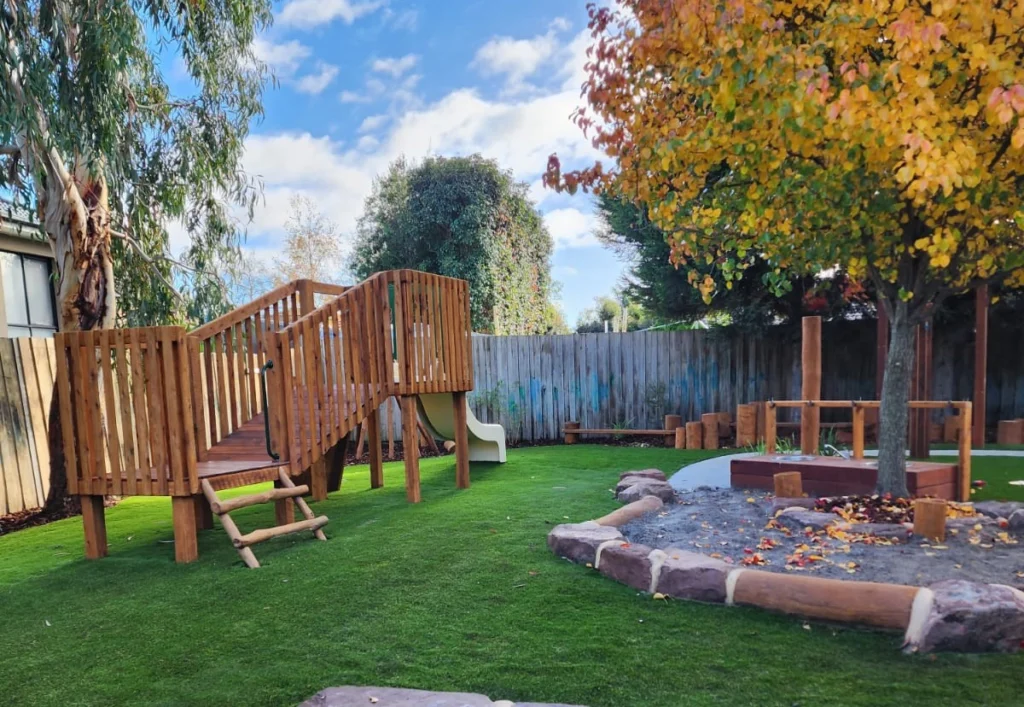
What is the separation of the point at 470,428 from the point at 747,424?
409cm

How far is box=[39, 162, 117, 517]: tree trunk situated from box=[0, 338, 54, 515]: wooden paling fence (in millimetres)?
249

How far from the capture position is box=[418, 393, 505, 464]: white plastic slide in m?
7.85

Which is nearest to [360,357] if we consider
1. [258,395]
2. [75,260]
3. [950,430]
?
[258,395]

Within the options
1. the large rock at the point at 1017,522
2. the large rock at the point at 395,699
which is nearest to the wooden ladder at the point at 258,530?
the large rock at the point at 395,699

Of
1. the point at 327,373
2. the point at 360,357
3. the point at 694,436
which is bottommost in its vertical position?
the point at 694,436

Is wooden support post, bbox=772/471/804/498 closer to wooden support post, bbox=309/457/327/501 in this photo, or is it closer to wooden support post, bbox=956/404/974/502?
wooden support post, bbox=956/404/974/502

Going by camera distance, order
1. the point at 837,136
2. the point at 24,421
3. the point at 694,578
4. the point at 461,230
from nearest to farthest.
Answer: the point at 694,578
the point at 837,136
the point at 24,421
the point at 461,230

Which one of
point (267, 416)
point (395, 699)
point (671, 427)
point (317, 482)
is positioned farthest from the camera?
point (671, 427)

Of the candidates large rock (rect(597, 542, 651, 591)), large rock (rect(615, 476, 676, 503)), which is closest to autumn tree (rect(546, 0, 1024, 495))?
large rock (rect(615, 476, 676, 503))

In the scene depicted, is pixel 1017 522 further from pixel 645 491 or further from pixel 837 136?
pixel 837 136

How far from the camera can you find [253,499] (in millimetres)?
4652

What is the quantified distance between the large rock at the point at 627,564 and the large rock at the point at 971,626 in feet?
4.04

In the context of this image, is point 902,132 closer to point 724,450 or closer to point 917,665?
point 917,665

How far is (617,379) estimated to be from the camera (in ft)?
35.3
